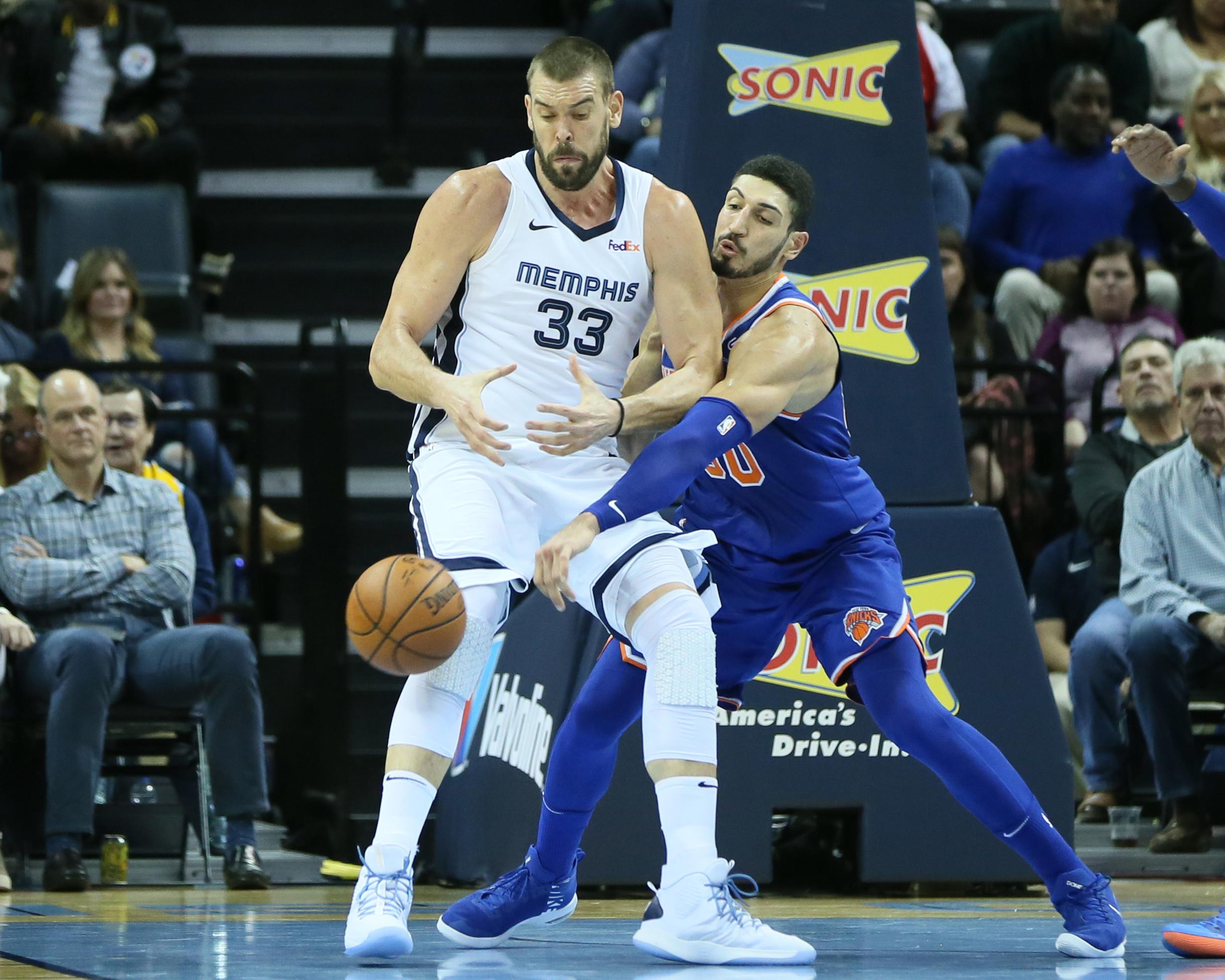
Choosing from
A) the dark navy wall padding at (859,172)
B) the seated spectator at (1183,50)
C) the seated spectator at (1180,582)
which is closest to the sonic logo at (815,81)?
the dark navy wall padding at (859,172)

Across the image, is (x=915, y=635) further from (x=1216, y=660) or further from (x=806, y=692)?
(x=1216, y=660)

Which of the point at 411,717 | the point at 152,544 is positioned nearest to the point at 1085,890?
the point at 411,717

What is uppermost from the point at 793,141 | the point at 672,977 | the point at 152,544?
the point at 793,141

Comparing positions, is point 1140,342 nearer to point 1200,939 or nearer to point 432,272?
point 1200,939

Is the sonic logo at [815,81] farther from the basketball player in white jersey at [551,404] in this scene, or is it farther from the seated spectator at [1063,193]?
the seated spectator at [1063,193]

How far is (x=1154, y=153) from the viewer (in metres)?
4.33

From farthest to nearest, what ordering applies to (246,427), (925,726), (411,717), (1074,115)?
(1074,115) < (246,427) < (925,726) < (411,717)

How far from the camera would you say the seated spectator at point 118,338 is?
824 centimetres

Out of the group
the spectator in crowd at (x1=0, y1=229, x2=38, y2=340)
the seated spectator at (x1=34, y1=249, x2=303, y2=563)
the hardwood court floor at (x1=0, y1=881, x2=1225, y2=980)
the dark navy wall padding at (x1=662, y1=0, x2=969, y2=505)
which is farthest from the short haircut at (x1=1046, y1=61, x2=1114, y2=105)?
the spectator in crowd at (x1=0, y1=229, x2=38, y2=340)

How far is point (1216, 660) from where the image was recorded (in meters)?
7.04

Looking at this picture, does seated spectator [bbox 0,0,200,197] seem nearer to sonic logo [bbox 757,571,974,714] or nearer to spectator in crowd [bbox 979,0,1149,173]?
spectator in crowd [bbox 979,0,1149,173]

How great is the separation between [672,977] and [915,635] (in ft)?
3.99

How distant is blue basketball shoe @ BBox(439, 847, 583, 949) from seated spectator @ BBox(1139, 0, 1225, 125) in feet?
25.6

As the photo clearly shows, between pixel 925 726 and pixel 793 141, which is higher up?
pixel 793 141
